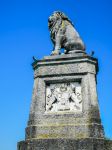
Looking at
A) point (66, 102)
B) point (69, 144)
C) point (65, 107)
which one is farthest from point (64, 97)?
point (69, 144)

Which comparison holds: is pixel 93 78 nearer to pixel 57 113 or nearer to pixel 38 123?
pixel 57 113

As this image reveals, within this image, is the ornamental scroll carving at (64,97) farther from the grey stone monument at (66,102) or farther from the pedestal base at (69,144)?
the pedestal base at (69,144)

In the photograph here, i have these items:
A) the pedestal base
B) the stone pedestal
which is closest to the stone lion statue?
the stone pedestal

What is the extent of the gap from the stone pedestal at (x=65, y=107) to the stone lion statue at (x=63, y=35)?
55 cm

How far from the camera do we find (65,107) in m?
10.5

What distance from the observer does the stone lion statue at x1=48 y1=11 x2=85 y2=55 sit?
1163 centimetres

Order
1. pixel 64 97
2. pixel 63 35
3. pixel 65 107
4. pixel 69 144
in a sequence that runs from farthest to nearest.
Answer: pixel 63 35 → pixel 64 97 → pixel 65 107 → pixel 69 144

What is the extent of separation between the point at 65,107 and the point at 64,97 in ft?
1.24

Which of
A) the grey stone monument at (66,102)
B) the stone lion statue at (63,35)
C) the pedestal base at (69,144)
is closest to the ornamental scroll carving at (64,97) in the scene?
the grey stone monument at (66,102)

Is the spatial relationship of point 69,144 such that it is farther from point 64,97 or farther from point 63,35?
point 63,35

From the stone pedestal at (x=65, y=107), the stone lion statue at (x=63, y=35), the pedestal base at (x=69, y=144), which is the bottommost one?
the pedestal base at (x=69, y=144)

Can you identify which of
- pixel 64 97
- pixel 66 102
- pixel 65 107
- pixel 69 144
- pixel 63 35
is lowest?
pixel 69 144

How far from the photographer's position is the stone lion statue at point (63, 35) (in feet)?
38.2

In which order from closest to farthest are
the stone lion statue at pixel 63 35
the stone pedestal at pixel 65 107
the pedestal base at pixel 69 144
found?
the pedestal base at pixel 69 144, the stone pedestal at pixel 65 107, the stone lion statue at pixel 63 35
